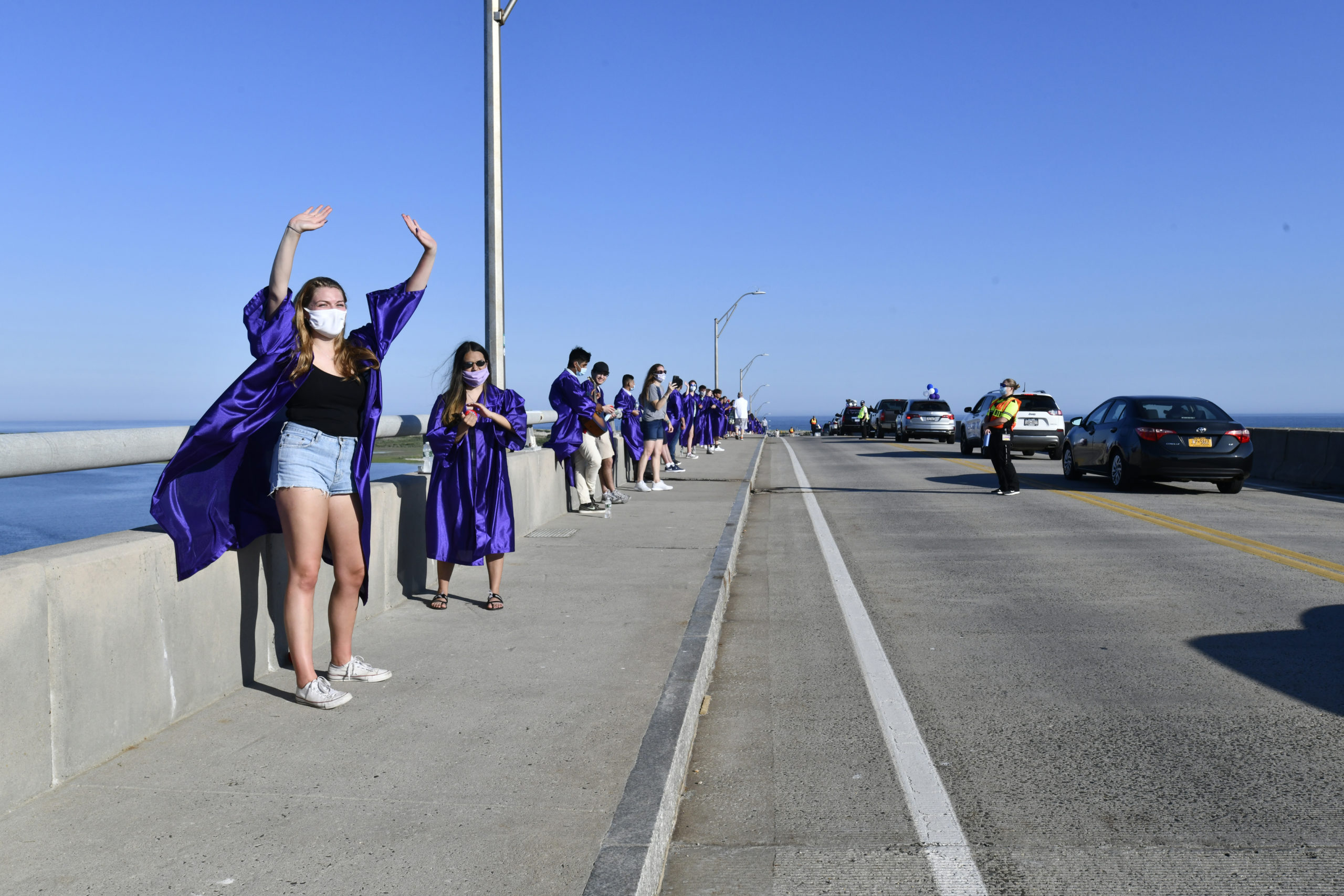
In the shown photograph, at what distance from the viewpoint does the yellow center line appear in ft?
30.0

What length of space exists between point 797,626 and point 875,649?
788 millimetres

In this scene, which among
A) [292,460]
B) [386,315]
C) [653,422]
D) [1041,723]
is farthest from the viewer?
[653,422]

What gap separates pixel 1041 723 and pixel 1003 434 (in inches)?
455

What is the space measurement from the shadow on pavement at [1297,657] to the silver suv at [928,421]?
32841 mm

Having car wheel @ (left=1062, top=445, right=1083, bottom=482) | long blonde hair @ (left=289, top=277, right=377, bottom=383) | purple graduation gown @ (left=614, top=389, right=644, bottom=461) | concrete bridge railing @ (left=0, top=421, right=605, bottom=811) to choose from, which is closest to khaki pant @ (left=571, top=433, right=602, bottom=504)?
purple graduation gown @ (left=614, top=389, right=644, bottom=461)

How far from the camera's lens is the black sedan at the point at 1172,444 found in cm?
1609

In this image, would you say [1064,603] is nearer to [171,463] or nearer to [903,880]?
[903,880]

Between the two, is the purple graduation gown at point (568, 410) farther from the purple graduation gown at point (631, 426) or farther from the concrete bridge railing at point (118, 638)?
the concrete bridge railing at point (118, 638)

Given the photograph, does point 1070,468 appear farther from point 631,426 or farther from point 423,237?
point 423,237

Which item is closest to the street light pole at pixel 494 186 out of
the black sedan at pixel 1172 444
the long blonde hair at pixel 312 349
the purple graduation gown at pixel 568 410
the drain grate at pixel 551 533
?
the purple graduation gown at pixel 568 410

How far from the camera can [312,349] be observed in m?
4.64

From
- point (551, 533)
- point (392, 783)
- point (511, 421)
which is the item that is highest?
point (511, 421)

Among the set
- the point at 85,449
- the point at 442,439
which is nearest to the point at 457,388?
the point at 442,439

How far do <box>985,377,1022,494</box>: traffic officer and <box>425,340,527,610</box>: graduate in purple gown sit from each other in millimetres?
10623
